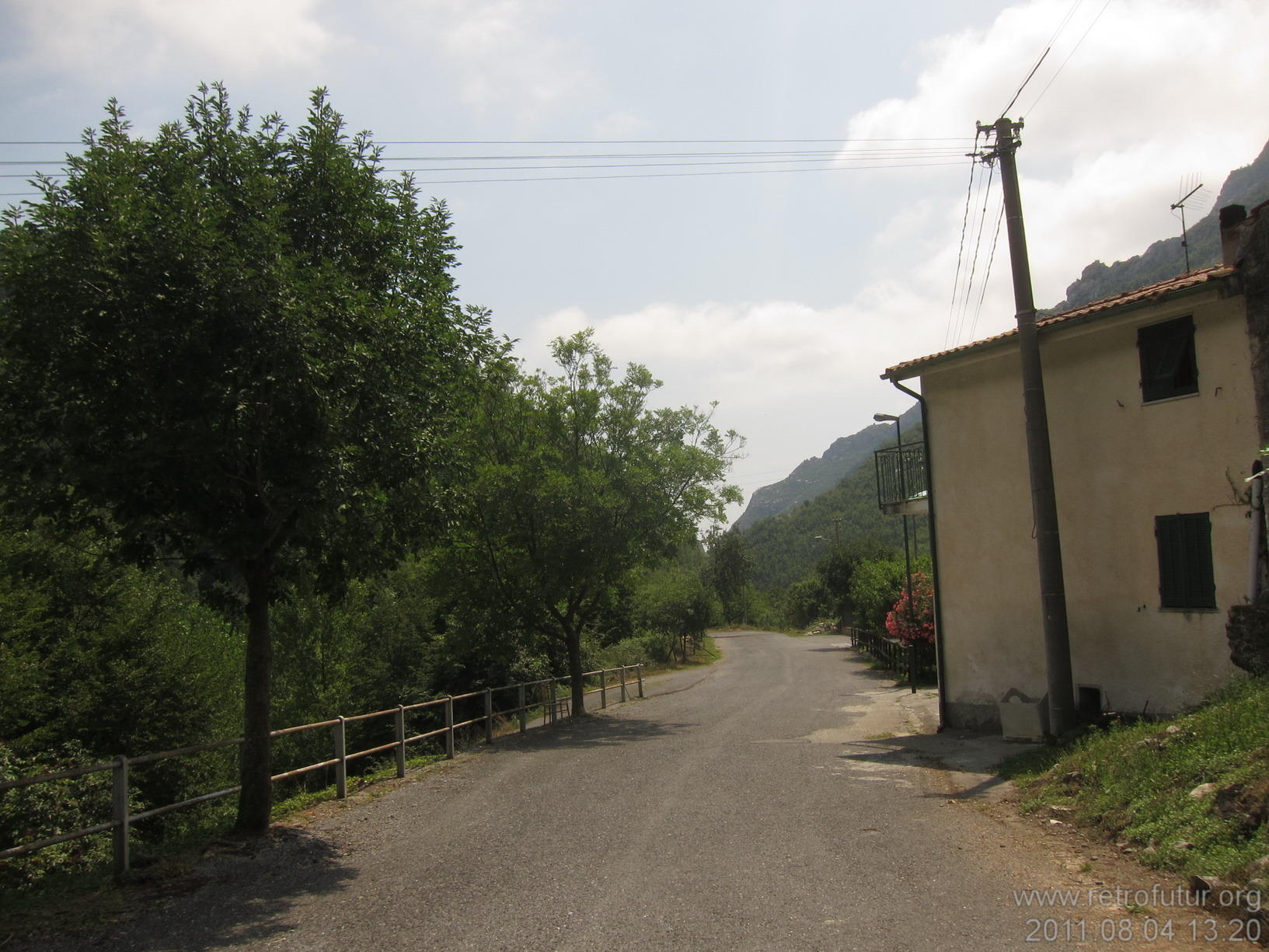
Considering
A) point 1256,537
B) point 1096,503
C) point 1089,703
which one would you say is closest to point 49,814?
point 1089,703

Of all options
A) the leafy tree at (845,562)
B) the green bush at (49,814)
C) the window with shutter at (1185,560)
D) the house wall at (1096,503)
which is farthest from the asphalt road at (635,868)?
the leafy tree at (845,562)

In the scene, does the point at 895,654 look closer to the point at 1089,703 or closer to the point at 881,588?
the point at 881,588

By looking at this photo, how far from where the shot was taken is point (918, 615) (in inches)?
1014

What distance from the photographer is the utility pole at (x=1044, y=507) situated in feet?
36.7

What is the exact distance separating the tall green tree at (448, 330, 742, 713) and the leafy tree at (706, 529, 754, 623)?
60.1 metres

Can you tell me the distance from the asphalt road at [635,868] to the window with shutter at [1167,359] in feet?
19.4

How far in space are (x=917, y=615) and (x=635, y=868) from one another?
20.9m

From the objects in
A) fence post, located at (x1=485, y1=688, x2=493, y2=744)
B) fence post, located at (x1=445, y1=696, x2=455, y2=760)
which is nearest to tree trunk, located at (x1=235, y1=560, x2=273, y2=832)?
fence post, located at (x1=445, y1=696, x2=455, y2=760)

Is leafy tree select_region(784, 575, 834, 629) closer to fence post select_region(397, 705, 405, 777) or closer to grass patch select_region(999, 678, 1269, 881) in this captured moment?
fence post select_region(397, 705, 405, 777)

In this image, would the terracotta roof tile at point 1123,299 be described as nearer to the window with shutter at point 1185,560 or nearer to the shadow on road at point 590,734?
the window with shutter at point 1185,560

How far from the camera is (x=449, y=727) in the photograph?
13062 millimetres

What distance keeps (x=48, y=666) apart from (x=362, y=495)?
41.0ft

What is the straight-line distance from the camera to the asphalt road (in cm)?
527

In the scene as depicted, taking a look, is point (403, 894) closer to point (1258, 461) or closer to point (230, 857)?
point (230, 857)
